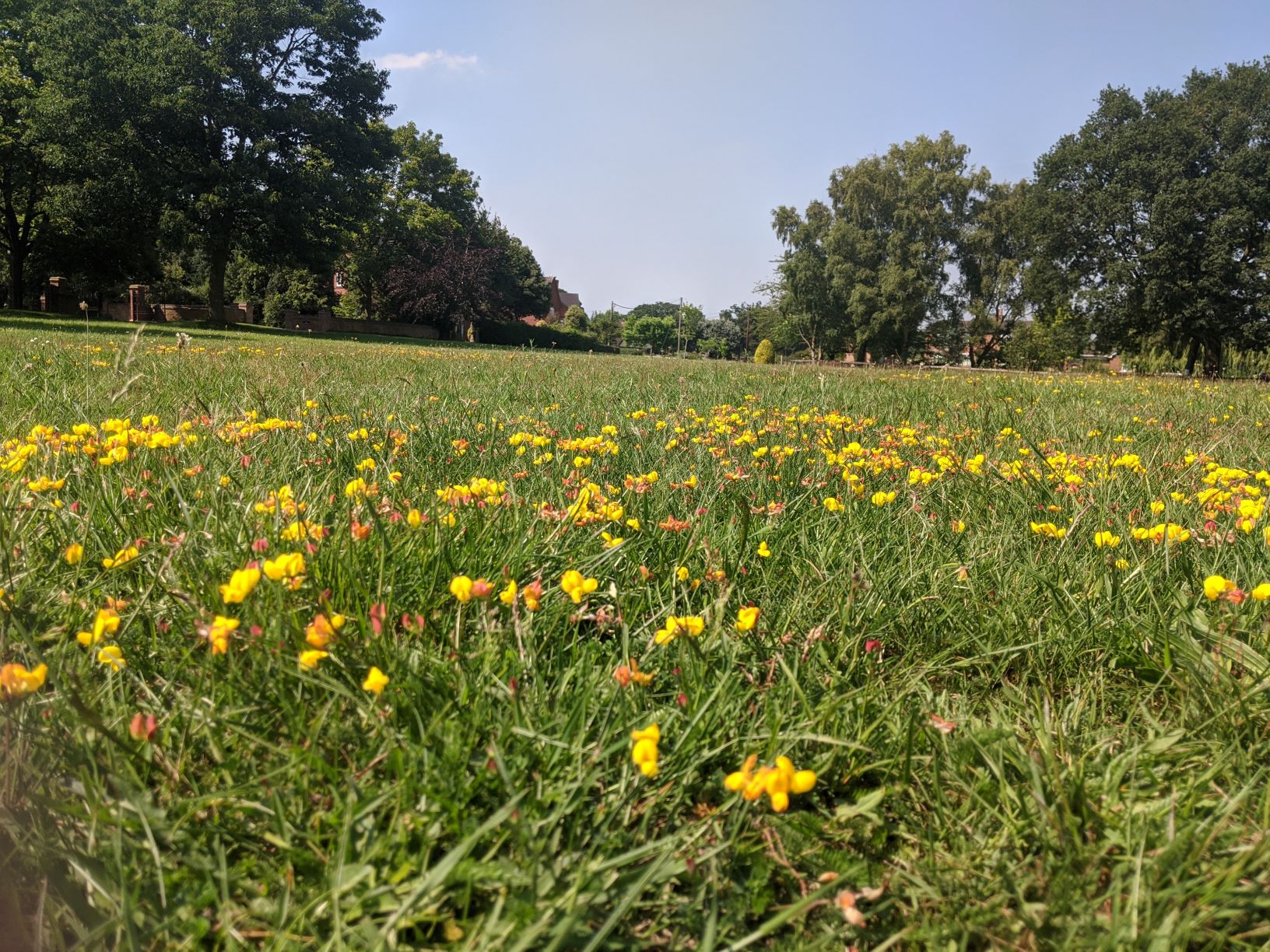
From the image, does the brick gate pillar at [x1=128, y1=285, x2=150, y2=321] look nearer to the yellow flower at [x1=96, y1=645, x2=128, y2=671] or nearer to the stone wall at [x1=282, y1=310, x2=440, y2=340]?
the stone wall at [x1=282, y1=310, x2=440, y2=340]

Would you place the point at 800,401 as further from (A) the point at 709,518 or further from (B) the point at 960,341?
(B) the point at 960,341

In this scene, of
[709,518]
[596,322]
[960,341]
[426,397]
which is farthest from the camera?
[596,322]

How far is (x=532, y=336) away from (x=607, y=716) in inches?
1947

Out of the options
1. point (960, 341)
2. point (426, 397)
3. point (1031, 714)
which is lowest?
point (1031, 714)

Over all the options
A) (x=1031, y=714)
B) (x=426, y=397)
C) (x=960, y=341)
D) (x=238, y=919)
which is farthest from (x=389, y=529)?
(x=960, y=341)

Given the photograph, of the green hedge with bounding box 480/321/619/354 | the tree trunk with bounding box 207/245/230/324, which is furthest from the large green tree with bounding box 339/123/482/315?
the tree trunk with bounding box 207/245/230/324

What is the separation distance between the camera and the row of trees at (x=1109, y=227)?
29.7 m

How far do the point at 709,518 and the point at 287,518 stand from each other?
47.2 inches

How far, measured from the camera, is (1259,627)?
1586 millimetres

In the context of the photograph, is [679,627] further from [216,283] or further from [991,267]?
[991,267]

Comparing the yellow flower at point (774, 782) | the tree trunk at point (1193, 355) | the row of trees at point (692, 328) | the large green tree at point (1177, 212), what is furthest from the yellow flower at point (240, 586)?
the row of trees at point (692, 328)

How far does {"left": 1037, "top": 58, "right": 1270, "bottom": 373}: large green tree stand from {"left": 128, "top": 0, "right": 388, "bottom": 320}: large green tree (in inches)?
1244

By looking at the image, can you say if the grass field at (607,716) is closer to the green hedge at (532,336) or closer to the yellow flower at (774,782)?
the yellow flower at (774,782)

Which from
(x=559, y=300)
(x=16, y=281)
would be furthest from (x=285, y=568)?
(x=559, y=300)
